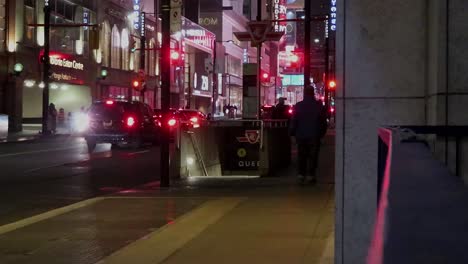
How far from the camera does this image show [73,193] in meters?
13.0

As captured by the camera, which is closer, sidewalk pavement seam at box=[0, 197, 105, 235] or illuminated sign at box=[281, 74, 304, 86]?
sidewalk pavement seam at box=[0, 197, 105, 235]

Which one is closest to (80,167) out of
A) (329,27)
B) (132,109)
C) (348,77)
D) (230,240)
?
(132,109)

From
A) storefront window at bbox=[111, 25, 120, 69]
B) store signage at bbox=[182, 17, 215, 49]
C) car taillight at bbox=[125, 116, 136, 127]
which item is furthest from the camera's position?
store signage at bbox=[182, 17, 215, 49]

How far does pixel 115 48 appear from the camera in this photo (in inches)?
2163

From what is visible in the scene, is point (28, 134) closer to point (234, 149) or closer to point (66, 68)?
point (66, 68)

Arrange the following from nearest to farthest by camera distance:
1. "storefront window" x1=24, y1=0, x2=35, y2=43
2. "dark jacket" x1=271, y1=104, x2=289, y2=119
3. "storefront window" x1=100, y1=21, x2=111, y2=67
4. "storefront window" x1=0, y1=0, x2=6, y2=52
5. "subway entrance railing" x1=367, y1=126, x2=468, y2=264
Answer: "subway entrance railing" x1=367, y1=126, x2=468, y2=264 < "dark jacket" x1=271, y1=104, x2=289, y2=119 < "storefront window" x1=0, y1=0, x2=6, y2=52 < "storefront window" x1=24, y1=0, x2=35, y2=43 < "storefront window" x1=100, y1=21, x2=111, y2=67

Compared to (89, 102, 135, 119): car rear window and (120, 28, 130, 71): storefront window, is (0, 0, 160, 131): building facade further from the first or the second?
(89, 102, 135, 119): car rear window

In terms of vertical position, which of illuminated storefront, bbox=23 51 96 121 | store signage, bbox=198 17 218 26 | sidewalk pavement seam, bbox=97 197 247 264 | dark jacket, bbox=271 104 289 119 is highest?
store signage, bbox=198 17 218 26

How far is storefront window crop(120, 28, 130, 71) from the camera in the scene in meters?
56.7

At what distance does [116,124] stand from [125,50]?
32796 millimetres

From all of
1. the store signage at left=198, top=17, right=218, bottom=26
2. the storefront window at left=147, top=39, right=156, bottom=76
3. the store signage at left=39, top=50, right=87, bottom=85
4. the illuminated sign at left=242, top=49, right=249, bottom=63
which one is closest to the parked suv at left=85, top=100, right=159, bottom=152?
the store signage at left=39, top=50, right=87, bottom=85

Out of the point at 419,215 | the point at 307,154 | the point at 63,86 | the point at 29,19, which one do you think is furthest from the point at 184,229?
the point at 63,86

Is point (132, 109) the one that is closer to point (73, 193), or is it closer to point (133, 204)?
point (73, 193)

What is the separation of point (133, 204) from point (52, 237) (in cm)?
262
